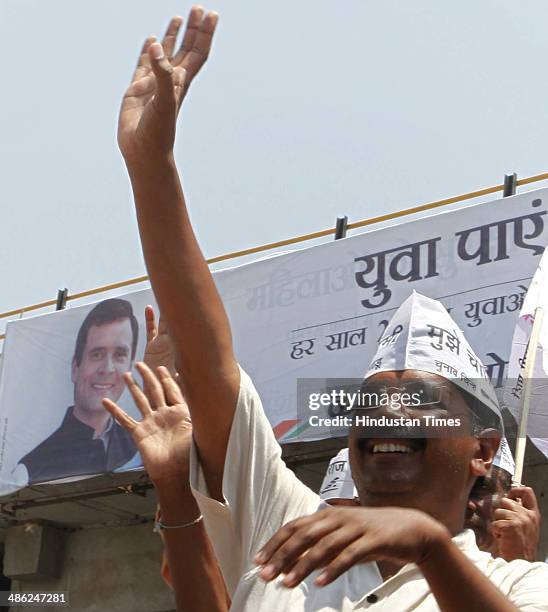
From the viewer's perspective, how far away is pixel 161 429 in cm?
272

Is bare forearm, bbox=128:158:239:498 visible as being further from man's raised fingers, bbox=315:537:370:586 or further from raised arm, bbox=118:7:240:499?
man's raised fingers, bbox=315:537:370:586

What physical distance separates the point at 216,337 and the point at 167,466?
0.42m

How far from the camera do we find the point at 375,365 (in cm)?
273

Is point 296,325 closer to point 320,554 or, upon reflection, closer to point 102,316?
point 102,316

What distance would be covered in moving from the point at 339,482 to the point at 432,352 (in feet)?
8.82

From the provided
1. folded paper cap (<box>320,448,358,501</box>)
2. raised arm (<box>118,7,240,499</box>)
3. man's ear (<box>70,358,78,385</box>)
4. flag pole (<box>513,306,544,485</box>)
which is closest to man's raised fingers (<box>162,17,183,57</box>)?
raised arm (<box>118,7,240,499</box>)

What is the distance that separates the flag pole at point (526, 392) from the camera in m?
4.13

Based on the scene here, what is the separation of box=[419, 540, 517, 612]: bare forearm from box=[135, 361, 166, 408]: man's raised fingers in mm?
1051

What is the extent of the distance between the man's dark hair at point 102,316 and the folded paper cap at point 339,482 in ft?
15.6

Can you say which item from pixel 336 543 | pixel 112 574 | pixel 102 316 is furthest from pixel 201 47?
pixel 112 574

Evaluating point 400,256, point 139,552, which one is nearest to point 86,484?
point 139,552

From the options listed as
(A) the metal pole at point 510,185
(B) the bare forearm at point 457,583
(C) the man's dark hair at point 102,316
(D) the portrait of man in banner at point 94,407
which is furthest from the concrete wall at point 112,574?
(B) the bare forearm at point 457,583

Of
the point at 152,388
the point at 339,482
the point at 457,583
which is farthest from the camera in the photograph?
the point at 339,482
